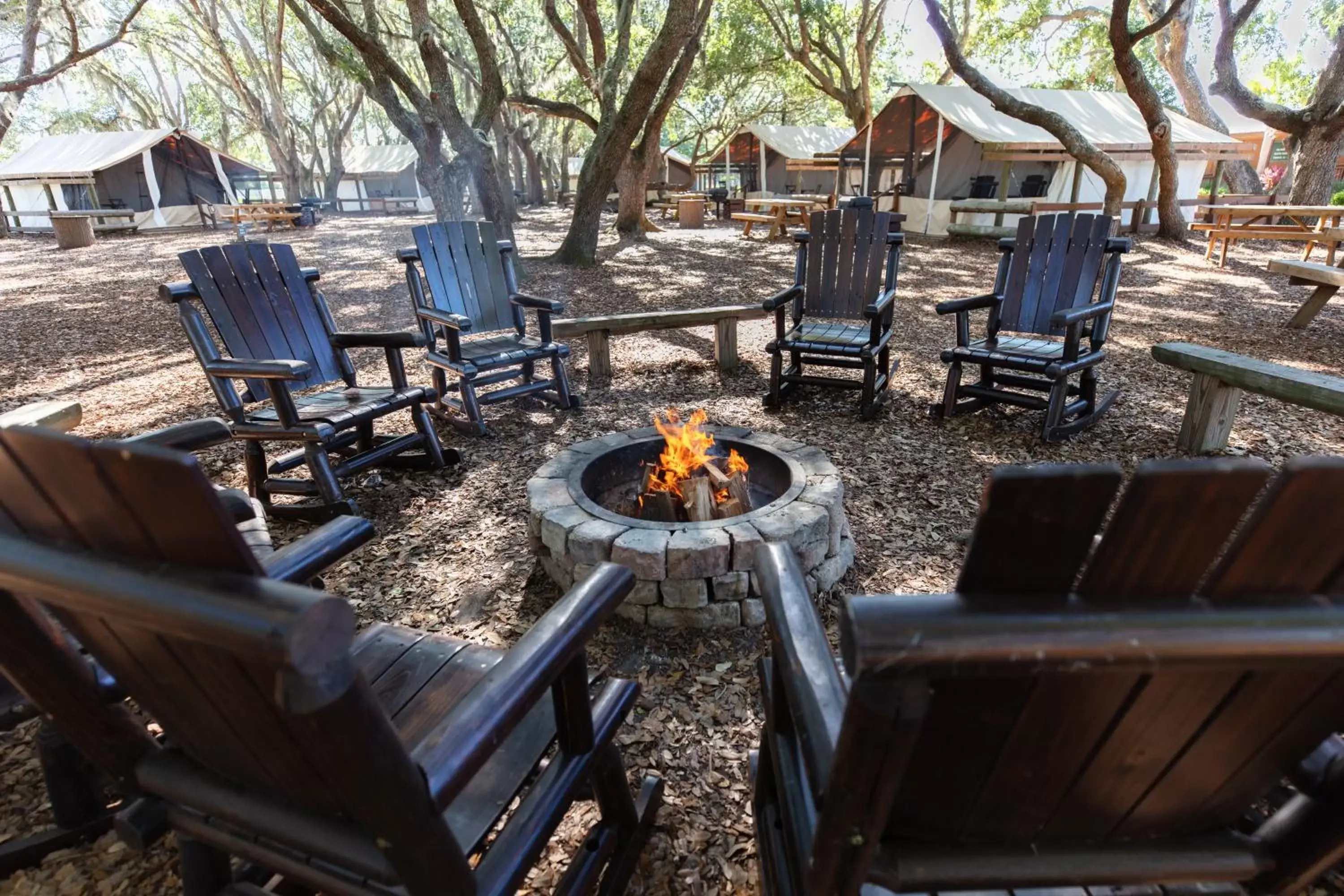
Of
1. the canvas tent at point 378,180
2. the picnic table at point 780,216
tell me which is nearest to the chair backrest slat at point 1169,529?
the picnic table at point 780,216

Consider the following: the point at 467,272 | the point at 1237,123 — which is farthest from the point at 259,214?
the point at 1237,123

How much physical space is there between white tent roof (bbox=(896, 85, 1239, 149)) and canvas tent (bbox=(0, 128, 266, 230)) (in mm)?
23121

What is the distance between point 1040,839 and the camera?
997 mm

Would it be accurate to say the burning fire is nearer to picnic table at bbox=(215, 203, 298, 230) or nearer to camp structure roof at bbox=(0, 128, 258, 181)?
picnic table at bbox=(215, 203, 298, 230)

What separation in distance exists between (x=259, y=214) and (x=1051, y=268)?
872 inches

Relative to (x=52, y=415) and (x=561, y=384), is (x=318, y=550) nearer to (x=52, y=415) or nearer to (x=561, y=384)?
(x=52, y=415)

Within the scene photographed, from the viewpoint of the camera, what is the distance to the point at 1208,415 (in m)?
3.70

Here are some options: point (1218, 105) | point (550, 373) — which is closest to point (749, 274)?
point (550, 373)

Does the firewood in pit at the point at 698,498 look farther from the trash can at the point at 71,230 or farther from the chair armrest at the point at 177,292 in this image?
the trash can at the point at 71,230

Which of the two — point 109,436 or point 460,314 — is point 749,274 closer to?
point 460,314

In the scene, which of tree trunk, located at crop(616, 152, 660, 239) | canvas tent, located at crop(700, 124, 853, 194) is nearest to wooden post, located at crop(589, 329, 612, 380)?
tree trunk, located at crop(616, 152, 660, 239)

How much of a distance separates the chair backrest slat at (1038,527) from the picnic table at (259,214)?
2269cm

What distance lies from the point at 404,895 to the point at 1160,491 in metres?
1.22

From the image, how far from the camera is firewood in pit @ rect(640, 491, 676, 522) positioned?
9.39 feet
